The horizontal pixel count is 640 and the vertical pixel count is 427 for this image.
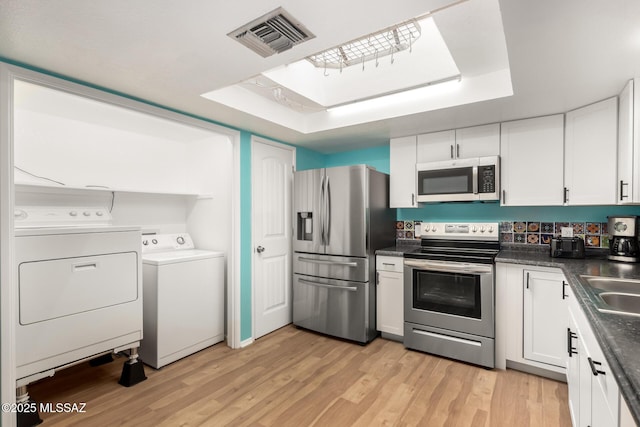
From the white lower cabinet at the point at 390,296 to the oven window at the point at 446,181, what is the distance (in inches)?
29.2

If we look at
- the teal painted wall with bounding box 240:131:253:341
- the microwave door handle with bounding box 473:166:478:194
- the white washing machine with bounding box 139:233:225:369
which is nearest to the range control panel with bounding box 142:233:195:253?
the white washing machine with bounding box 139:233:225:369

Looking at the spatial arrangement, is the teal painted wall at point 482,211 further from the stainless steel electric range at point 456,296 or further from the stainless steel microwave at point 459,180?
the stainless steel microwave at point 459,180

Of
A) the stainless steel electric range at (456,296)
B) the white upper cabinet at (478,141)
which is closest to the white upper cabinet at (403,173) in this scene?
the white upper cabinet at (478,141)

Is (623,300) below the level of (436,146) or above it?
below

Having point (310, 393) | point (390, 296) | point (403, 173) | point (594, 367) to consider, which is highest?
point (403, 173)

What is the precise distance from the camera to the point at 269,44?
156 cm

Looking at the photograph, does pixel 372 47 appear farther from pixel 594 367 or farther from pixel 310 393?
pixel 310 393

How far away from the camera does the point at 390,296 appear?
305 centimetres

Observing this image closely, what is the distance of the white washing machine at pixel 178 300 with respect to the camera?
8.25 feet

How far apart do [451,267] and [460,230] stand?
58 cm

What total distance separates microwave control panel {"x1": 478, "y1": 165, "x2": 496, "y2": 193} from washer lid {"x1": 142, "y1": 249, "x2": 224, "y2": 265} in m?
2.51

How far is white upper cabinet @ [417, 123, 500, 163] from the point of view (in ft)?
9.12

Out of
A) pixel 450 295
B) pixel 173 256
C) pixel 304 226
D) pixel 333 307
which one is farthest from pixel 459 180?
pixel 173 256

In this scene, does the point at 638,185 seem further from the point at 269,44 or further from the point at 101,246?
the point at 101,246
